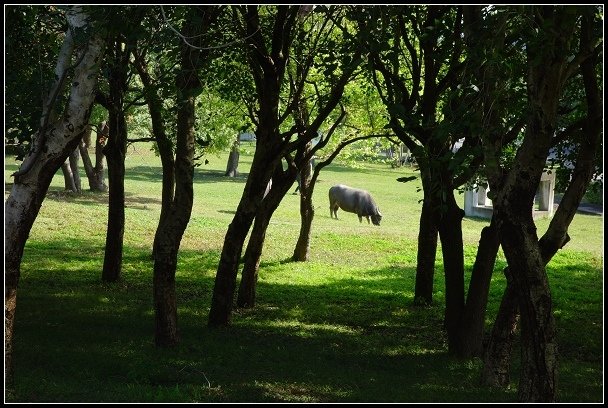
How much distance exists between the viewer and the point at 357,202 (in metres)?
37.0

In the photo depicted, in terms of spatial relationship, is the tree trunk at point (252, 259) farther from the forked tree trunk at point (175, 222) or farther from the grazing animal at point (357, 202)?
the grazing animal at point (357, 202)

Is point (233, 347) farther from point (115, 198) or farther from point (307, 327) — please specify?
point (115, 198)

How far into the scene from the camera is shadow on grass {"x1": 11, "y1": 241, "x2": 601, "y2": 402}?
32.8ft

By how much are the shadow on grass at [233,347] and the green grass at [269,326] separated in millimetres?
27

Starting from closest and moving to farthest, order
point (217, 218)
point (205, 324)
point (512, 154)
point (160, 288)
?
point (160, 288) < point (205, 324) < point (512, 154) < point (217, 218)

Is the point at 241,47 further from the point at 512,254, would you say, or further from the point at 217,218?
the point at 217,218

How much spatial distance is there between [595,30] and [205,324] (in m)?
7.75

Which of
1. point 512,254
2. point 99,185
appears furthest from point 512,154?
point 99,185

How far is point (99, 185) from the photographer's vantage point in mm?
39031

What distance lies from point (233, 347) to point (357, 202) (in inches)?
962

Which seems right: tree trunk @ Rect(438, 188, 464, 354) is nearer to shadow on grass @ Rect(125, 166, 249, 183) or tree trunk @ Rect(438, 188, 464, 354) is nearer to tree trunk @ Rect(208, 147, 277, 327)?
tree trunk @ Rect(208, 147, 277, 327)

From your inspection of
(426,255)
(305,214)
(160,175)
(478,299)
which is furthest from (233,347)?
(160,175)

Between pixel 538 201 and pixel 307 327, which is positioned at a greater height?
pixel 538 201

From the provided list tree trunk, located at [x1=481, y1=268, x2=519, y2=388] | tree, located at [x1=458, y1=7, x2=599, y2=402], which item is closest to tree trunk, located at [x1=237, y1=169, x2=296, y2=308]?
tree trunk, located at [x1=481, y1=268, x2=519, y2=388]
